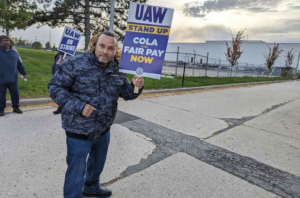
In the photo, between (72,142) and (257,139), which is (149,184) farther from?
(257,139)

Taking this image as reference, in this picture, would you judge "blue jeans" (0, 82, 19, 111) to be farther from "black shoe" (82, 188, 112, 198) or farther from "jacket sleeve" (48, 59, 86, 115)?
"jacket sleeve" (48, 59, 86, 115)

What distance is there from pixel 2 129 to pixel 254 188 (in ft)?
14.9

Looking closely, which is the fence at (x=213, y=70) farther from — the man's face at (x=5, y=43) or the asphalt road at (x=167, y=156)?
the man's face at (x=5, y=43)

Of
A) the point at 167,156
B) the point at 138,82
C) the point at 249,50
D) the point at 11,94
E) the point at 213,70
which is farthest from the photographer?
the point at 249,50

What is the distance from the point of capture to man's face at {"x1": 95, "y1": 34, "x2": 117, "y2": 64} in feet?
6.55

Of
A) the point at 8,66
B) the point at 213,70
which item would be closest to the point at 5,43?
the point at 8,66

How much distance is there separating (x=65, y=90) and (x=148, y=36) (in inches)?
44.6

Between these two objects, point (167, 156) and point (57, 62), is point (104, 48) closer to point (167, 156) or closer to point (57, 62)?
point (167, 156)

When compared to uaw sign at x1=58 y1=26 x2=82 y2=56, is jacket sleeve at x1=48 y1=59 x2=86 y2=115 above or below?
below

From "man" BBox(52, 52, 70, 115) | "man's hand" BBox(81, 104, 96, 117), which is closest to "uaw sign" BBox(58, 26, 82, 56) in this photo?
"man" BBox(52, 52, 70, 115)

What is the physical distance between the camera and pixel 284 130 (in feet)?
18.5

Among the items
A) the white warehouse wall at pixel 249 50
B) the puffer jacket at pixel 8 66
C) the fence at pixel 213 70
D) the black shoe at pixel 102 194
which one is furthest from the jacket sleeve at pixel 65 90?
the white warehouse wall at pixel 249 50

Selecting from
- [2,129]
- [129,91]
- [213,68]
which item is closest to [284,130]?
[129,91]

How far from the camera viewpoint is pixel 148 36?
2506 millimetres
